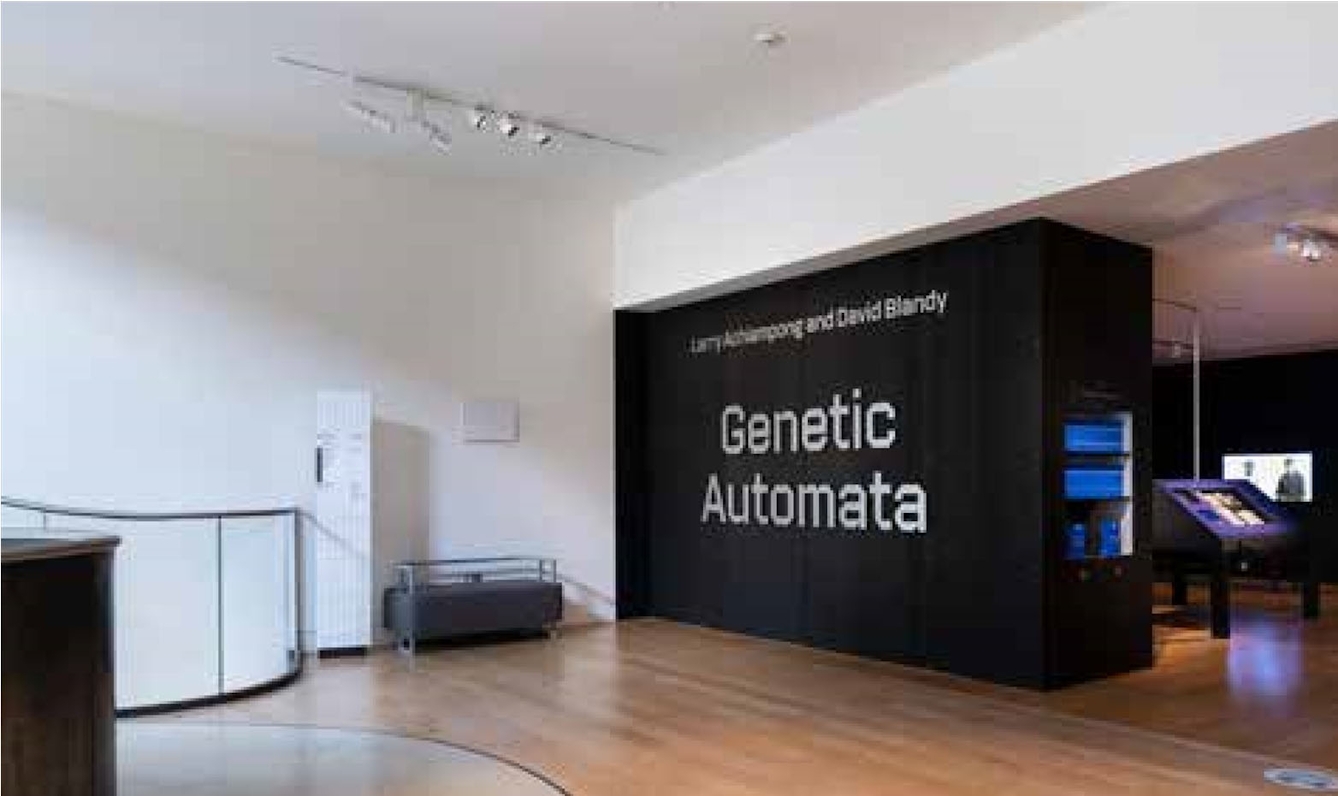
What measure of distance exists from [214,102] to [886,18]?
4231 millimetres

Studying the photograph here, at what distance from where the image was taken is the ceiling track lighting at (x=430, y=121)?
652 cm

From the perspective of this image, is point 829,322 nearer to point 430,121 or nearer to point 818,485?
point 818,485

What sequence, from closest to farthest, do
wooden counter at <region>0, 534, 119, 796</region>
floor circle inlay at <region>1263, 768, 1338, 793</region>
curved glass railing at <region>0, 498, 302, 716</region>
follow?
wooden counter at <region>0, 534, 119, 796</region>
floor circle inlay at <region>1263, 768, 1338, 793</region>
curved glass railing at <region>0, 498, 302, 716</region>

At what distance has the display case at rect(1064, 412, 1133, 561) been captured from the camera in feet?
21.7

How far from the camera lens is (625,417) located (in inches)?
381

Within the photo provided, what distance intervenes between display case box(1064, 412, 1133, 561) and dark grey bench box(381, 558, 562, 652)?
3916 mm

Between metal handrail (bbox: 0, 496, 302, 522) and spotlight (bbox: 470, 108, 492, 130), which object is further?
spotlight (bbox: 470, 108, 492, 130)

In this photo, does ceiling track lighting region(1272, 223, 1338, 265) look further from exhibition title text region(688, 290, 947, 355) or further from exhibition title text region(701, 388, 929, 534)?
exhibition title text region(701, 388, 929, 534)

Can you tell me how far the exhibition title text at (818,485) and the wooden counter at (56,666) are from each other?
491cm

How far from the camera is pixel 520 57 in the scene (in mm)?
6180

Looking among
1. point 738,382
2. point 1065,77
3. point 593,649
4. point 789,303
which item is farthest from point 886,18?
point 593,649

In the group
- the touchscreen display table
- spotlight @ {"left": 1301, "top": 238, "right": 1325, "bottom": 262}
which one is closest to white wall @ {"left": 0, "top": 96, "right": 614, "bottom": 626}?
the touchscreen display table

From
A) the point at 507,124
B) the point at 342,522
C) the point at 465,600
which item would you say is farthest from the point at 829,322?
the point at 342,522

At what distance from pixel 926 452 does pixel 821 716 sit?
6.63ft
